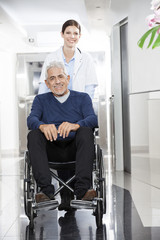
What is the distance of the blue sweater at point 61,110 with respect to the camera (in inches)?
114

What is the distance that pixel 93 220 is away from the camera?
2.87 meters

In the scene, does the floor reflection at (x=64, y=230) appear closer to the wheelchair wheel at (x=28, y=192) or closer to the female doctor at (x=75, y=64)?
the wheelchair wheel at (x=28, y=192)

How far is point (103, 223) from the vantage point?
2.75 meters

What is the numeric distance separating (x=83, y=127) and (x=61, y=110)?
0.87 feet

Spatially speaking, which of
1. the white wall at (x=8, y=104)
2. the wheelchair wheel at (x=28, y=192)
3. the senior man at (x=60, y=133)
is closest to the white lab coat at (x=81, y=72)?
the senior man at (x=60, y=133)

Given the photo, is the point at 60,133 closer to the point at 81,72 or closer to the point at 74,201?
the point at 74,201

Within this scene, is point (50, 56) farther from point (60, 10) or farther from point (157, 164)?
point (60, 10)

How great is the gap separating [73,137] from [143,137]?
1.69m

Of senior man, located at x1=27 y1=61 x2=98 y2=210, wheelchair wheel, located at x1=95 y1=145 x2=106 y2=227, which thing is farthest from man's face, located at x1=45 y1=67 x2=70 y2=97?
wheelchair wheel, located at x1=95 y1=145 x2=106 y2=227

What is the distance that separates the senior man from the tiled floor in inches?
8.6

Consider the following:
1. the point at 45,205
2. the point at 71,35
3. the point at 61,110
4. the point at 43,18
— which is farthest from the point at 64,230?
the point at 43,18

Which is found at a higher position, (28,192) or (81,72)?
(81,72)

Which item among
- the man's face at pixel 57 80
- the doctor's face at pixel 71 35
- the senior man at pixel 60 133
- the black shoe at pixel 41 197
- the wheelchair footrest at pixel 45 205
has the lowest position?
the wheelchair footrest at pixel 45 205

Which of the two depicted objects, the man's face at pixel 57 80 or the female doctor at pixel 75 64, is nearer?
the man's face at pixel 57 80
